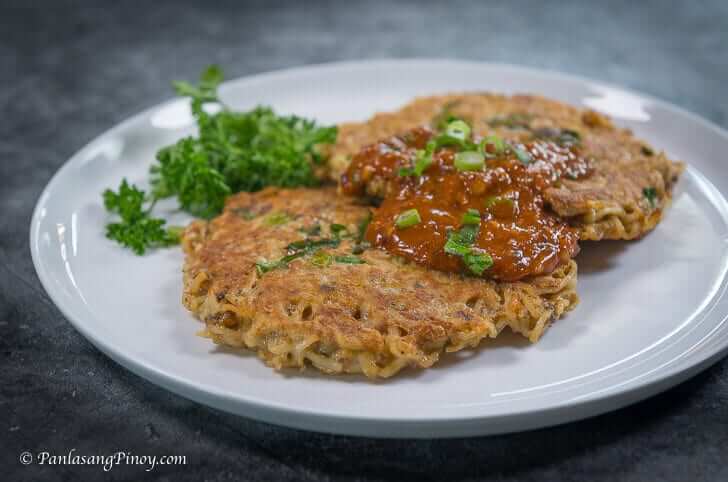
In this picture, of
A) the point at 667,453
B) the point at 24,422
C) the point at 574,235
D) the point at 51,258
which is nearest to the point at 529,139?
the point at 574,235

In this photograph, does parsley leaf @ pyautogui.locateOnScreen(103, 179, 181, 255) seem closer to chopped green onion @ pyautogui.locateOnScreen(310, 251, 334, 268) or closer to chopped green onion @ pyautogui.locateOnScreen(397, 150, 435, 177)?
chopped green onion @ pyautogui.locateOnScreen(310, 251, 334, 268)

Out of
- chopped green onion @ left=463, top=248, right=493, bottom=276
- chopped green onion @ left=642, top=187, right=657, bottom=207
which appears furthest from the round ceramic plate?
chopped green onion @ left=463, top=248, right=493, bottom=276

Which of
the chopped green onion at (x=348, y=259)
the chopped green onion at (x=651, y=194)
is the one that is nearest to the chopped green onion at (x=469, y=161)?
the chopped green onion at (x=348, y=259)

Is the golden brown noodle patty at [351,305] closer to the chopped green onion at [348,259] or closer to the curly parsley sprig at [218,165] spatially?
the chopped green onion at [348,259]

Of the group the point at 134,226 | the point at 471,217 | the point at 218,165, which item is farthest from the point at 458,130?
the point at 134,226

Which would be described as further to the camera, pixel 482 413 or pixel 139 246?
pixel 139 246

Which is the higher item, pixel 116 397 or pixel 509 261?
pixel 509 261

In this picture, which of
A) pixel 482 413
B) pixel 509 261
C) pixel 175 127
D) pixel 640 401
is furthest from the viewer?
pixel 175 127

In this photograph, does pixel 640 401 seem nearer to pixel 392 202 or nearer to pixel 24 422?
pixel 392 202

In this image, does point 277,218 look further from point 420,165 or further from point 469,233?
point 469,233
